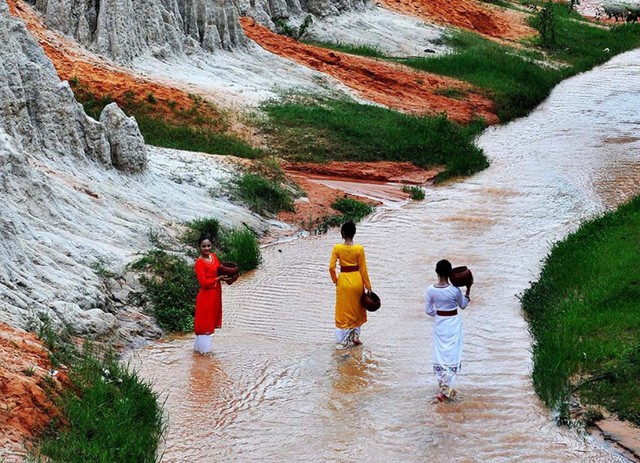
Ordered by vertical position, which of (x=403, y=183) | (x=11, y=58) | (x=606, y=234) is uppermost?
(x=11, y=58)

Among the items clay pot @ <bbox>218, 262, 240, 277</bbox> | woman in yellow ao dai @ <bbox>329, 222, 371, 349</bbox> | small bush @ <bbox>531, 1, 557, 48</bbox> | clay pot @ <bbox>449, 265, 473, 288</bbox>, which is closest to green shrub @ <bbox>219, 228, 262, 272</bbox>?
clay pot @ <bbox>218, 262, 240, 277</bbox>

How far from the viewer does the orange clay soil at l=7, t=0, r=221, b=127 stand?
2072 centimetres

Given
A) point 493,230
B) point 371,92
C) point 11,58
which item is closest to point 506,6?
point 371,92

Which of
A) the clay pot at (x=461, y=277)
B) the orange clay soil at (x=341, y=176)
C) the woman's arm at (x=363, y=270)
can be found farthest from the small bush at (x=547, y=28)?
the clay pot at (x=461, y=277)

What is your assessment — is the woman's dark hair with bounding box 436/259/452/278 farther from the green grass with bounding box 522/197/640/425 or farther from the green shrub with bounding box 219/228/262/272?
the green shrub with bounding box 219/228/262/272

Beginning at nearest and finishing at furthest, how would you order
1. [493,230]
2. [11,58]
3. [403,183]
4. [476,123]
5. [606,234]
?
[11,58] → [606,234] → [493,230] → [403,183] → [476,123]

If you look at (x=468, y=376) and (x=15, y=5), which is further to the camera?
(x=15, y=5)

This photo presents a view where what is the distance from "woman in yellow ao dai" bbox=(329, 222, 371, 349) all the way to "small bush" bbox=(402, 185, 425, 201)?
858 centimetres

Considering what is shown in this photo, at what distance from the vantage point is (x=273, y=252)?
1565 cm

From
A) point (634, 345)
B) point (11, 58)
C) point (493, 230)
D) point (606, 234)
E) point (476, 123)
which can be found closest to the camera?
point (634, 345)

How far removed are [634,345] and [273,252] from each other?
6.78m

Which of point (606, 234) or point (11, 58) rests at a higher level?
point (11, 58)

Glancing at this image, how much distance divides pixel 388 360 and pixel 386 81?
1773 centimetres

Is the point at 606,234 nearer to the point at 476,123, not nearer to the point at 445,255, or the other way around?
the point at 445,255
